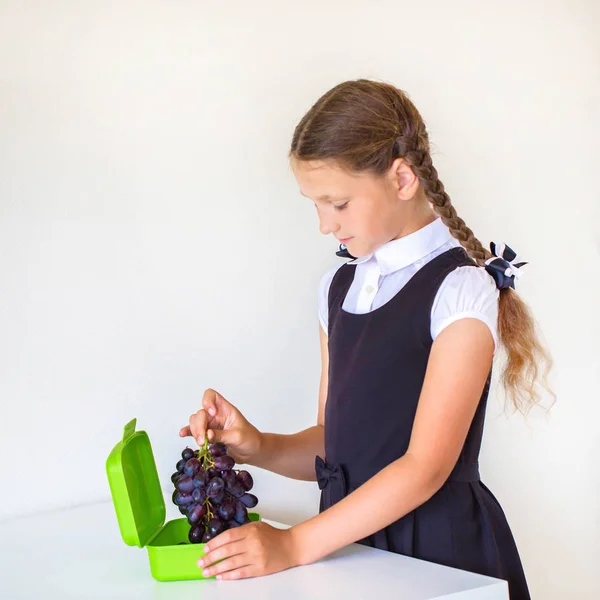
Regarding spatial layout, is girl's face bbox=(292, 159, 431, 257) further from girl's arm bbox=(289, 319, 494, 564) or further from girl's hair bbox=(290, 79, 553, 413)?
girl's arm bbox=(289, 319, 494, 564)

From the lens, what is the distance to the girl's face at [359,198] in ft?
3.78

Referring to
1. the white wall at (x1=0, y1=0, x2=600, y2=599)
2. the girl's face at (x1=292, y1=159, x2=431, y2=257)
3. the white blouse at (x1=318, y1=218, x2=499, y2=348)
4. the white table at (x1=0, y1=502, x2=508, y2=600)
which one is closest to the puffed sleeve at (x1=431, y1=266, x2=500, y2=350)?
the white blouse at (x1=318, y1=218, x2=499, y2=348)

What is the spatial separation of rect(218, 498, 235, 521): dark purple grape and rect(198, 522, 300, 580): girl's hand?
0.11 feet

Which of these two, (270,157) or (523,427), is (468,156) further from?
(523,427)

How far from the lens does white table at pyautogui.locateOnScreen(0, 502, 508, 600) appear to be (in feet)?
3.10

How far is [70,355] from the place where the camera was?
1409mm

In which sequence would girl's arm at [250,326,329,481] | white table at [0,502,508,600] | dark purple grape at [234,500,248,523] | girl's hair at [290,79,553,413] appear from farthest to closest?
girl's arm at [250,326,329,481], girl's hair at [290,79,553,413], dark purple grape at [234,500,248,523], white table at [0,502,508,600]

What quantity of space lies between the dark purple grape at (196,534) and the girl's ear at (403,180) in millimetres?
529

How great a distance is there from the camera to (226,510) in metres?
1.03

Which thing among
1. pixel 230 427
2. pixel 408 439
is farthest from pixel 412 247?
pixel 230 427

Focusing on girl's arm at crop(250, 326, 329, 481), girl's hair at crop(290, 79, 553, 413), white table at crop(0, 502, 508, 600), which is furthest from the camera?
girl's arm at crop(250, 326, 329, 481)

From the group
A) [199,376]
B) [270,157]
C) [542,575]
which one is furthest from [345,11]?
[542,575]

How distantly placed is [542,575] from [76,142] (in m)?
1.38

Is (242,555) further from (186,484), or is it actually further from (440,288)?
(440,288)
